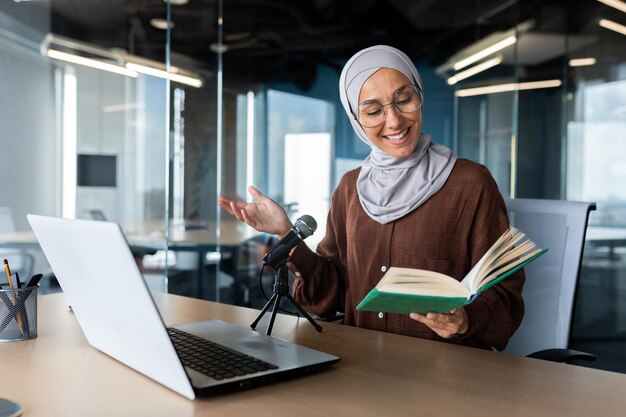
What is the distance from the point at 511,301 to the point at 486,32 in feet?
9.18

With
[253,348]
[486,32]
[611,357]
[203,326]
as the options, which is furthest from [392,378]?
[486,32]


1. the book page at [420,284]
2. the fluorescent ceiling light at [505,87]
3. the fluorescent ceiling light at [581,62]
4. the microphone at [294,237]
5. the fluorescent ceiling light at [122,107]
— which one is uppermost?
the fluorescent ceiling light at [581,62]

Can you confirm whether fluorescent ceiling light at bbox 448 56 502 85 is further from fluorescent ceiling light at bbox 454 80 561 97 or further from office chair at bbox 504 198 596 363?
office chair at bbox 504 198 596 363

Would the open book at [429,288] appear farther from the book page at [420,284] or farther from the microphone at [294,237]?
the microphone at [294,237]

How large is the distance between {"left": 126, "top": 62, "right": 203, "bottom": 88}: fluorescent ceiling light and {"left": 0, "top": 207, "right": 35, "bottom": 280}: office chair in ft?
4.10

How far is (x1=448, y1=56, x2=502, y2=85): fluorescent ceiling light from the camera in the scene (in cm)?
374

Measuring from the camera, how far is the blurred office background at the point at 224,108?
12.1 feet

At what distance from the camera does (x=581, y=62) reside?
353 cm

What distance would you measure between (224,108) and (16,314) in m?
3.19

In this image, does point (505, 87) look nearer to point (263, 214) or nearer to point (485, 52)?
point (485, 52)

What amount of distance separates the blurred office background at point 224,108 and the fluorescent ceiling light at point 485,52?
1cm

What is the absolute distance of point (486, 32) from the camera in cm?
379

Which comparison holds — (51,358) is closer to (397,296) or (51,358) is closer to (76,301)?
(76,301)

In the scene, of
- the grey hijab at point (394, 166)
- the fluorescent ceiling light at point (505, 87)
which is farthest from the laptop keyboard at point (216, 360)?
the fluorescent ceiling light at point (505, 87)
